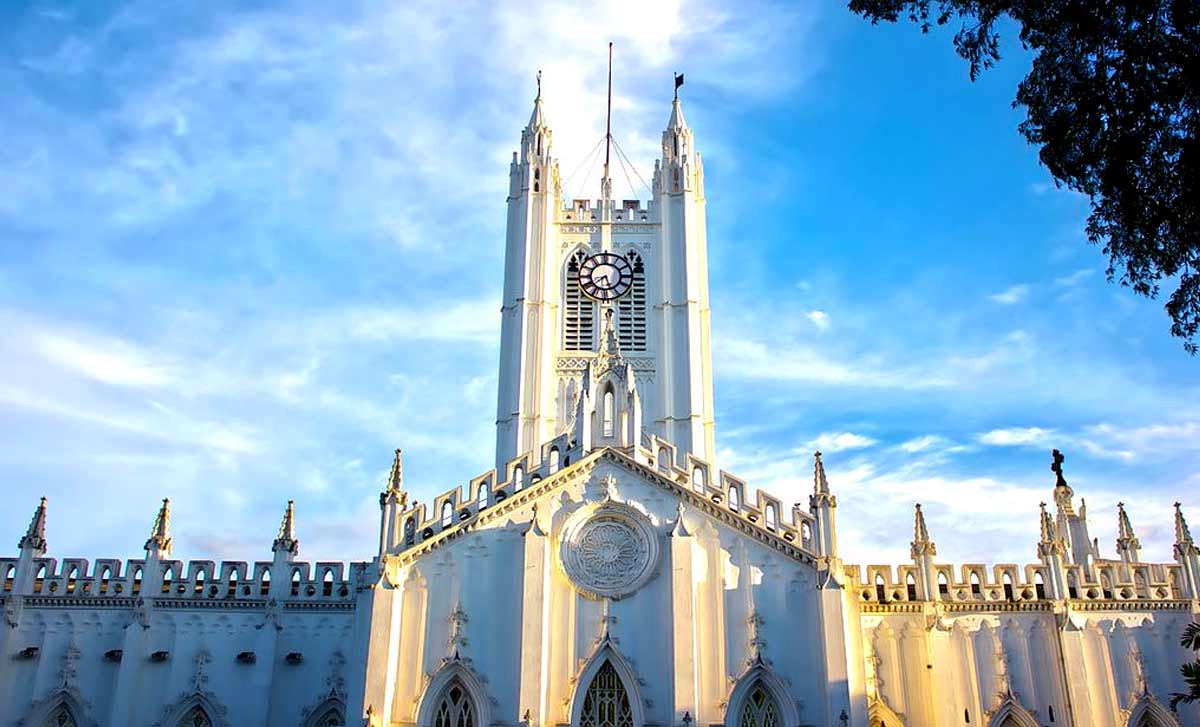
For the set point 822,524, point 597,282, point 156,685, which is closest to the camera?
point 822,524

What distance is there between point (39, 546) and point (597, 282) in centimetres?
3258

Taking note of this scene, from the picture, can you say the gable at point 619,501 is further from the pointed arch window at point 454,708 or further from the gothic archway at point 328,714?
the gothic archway at point 328,714

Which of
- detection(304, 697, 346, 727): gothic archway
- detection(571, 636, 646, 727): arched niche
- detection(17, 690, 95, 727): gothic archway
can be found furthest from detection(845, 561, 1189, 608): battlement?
detection(17, 690, 95, 727): gothic archway

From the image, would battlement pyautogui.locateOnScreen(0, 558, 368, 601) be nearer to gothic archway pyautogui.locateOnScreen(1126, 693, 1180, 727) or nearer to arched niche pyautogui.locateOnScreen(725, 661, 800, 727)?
arched niche pyautogui.locateOnScreen(725, 661, 800, 727)

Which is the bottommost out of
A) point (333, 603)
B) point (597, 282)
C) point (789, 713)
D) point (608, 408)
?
point (789, 713)

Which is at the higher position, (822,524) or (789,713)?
(822,524)

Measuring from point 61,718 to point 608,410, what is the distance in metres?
21.8

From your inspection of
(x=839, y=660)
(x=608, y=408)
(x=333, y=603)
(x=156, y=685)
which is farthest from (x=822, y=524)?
(x=156, y=685)

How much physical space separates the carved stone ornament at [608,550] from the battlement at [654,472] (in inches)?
70.0

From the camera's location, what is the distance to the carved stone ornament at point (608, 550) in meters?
35.4

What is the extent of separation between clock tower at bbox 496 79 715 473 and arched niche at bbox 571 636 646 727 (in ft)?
76.3

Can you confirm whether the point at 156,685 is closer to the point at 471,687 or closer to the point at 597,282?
the point at 471,687

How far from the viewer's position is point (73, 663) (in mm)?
38969

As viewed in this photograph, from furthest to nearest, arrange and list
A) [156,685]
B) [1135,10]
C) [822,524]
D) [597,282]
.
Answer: [597,282]
[156,685]
[822,524]
[1135,10]
